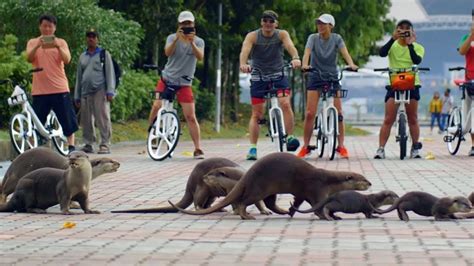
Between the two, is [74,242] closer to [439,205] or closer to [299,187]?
[299,187]

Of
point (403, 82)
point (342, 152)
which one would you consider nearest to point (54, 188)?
point (403, 82)

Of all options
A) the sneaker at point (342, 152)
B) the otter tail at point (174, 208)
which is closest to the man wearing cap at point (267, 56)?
the sneaker at point (342, 152)

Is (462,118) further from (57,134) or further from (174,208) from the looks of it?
(174,208)

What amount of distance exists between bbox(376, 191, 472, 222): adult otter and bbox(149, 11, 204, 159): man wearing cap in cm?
989

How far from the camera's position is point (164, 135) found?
20.9m

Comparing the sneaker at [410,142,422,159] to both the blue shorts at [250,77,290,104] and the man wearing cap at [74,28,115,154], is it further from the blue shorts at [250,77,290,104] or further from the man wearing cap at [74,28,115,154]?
the man wearing cap at [74,28,115,154]

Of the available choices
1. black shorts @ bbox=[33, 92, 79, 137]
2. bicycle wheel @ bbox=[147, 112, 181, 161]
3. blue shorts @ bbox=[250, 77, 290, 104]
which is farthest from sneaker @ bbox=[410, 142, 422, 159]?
black shorts @ bbox=[33, 92, 79, 137]

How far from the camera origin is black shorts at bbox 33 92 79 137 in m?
20.4

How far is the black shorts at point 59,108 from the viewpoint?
20359mm

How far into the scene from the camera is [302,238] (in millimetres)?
9750

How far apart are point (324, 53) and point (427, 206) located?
31.5 ft

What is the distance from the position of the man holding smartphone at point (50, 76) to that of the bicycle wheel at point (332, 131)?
346 centimetres

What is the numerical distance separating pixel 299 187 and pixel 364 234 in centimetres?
116

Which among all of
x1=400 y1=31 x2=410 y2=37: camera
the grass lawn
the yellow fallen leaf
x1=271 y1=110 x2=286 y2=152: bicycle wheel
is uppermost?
x1=400 y1=31 x2=410 y2=37: camera
